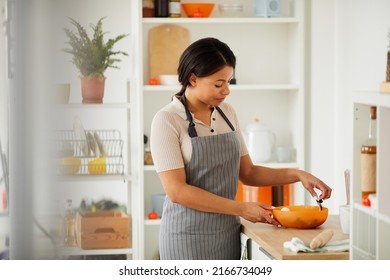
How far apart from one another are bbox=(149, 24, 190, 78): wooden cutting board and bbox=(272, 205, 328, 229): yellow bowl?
113 centimetres

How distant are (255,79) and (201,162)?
4.02ft

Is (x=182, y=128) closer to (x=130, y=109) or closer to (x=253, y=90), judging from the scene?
(x=130, y=109)

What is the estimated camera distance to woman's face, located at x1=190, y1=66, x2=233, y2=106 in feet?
4.79

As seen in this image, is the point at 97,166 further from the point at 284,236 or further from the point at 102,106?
the point at 284,236

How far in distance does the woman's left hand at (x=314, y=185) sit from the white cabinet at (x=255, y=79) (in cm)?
98

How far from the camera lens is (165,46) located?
255 centimetres

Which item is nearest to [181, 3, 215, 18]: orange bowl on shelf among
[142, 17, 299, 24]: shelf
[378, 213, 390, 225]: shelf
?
Result: [142, 17, 299, 24]: shelf

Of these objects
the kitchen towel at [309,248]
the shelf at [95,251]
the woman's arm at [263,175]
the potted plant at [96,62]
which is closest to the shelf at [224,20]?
the potted plant at [96,62]

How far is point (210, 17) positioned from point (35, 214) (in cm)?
148

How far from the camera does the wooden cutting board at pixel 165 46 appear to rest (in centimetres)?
255

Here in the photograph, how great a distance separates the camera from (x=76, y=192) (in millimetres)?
2447

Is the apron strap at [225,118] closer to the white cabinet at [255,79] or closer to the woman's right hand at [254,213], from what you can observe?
the woman's right hand at [254,213]
